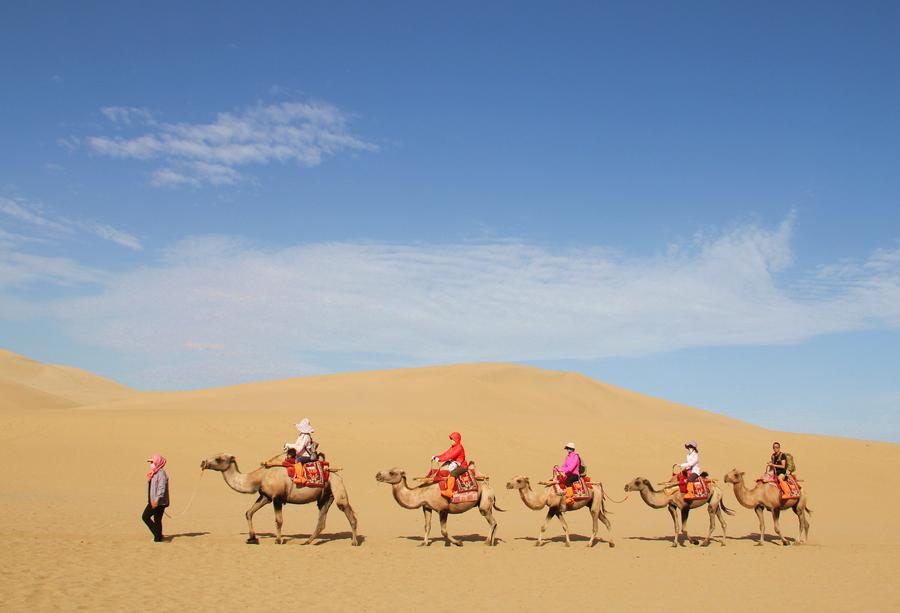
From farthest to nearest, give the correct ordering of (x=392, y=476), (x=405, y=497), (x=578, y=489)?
(x=578, y=489), (x=405, y=497), (x=392, y=476)

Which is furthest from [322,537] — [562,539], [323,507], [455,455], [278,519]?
[562,539]

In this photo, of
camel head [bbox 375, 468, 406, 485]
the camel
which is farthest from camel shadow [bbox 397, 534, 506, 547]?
the camel

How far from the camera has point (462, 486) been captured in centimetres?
1524

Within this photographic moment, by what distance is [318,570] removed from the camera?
39.2 feet

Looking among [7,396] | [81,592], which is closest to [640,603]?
[81,592]

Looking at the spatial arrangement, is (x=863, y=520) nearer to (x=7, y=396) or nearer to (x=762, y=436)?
(x=762, y=436)

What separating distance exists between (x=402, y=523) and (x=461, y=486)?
4.81m

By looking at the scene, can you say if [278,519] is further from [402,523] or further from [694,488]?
[694,488]

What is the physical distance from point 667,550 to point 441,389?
3266 cm

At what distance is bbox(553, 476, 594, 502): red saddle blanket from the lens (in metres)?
15.9

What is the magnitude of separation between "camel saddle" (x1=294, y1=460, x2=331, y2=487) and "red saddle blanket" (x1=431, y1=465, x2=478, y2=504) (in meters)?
2.28

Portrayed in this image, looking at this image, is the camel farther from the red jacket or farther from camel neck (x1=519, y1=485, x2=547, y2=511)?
the red jacket

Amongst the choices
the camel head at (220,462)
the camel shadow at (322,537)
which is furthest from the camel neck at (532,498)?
the camel head at (220,462)

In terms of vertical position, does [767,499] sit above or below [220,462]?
below
